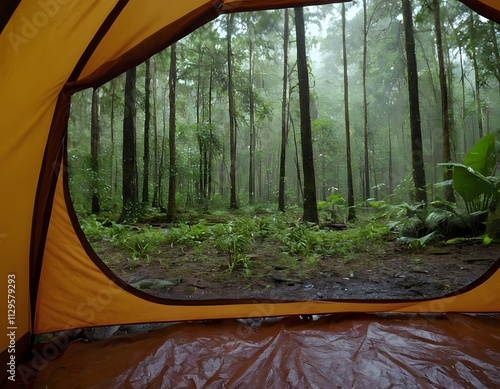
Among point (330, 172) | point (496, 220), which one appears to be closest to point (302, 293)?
point (496, 220)

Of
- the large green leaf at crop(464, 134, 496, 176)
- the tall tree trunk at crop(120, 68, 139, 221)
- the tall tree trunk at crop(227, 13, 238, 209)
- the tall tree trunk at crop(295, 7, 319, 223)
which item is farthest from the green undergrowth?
the tall tree trunk at crop(227, 13, 238, 209)

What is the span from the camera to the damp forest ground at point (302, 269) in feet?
10.6

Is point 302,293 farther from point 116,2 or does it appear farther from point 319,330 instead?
point 116,2

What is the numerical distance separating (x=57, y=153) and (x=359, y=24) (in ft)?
63.3

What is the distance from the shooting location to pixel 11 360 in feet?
5.68

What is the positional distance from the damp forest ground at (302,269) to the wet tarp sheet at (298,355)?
560 millimetres

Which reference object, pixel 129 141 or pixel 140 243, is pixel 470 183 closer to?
pixel 140 243

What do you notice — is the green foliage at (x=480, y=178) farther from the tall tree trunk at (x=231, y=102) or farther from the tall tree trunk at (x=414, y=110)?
the tall tree trunk at (x=231, y=102)

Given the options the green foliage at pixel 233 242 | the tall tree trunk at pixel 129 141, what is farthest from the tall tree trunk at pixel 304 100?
the tall tree trunk at pixel 129 141

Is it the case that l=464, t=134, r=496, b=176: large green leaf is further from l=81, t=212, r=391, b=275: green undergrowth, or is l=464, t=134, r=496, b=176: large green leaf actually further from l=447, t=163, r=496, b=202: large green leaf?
l=81, t=212, r=391, b=275: green undergrowth

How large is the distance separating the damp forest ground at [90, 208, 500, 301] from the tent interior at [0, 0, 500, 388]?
0.54 metres

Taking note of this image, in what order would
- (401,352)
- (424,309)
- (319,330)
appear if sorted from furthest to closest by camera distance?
(424,309) → (319,330) → (401,352)

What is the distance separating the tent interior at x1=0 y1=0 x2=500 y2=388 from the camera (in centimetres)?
166

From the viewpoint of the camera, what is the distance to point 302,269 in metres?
4.18
